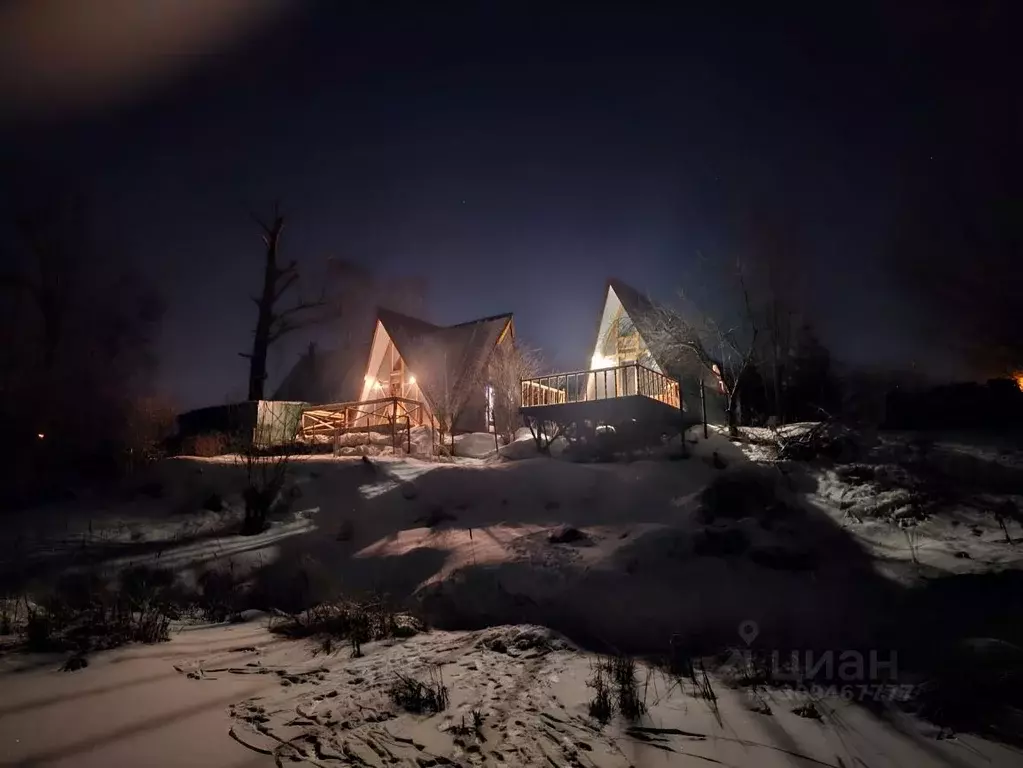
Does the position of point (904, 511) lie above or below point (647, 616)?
above

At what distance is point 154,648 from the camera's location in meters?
4.84

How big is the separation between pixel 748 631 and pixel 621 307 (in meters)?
20.0

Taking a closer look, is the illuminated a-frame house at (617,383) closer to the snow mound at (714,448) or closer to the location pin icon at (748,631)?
the snow mound at (714,448)

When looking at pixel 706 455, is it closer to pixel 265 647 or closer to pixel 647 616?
pixel 647 616

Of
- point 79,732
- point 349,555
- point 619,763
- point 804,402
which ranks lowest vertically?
point 349,555

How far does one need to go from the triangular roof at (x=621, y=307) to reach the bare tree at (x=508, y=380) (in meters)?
3.88

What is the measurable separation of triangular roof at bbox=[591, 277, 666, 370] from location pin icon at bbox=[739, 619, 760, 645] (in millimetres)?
17419

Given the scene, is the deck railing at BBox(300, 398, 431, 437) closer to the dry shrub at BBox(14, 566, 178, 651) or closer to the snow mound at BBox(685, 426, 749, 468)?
the snow mound at BBox(685, 426, 749, 468)

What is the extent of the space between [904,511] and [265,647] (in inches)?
409

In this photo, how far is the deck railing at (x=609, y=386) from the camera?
16.3m

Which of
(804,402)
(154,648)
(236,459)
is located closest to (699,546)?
(154,648)

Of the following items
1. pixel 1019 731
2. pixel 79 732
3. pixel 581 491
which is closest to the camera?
pixel 79 732

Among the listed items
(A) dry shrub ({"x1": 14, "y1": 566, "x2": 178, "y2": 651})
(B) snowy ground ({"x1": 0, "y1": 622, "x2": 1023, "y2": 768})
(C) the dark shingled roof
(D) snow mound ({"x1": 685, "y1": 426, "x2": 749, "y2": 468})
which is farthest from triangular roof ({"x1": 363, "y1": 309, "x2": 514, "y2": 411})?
(B) snowy ground ({"x1": 0, "y1": 622, "x2": 1023, "y2": 768})

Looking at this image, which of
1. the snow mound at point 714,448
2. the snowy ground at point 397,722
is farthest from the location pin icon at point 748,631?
the snow mound at point 714,448
